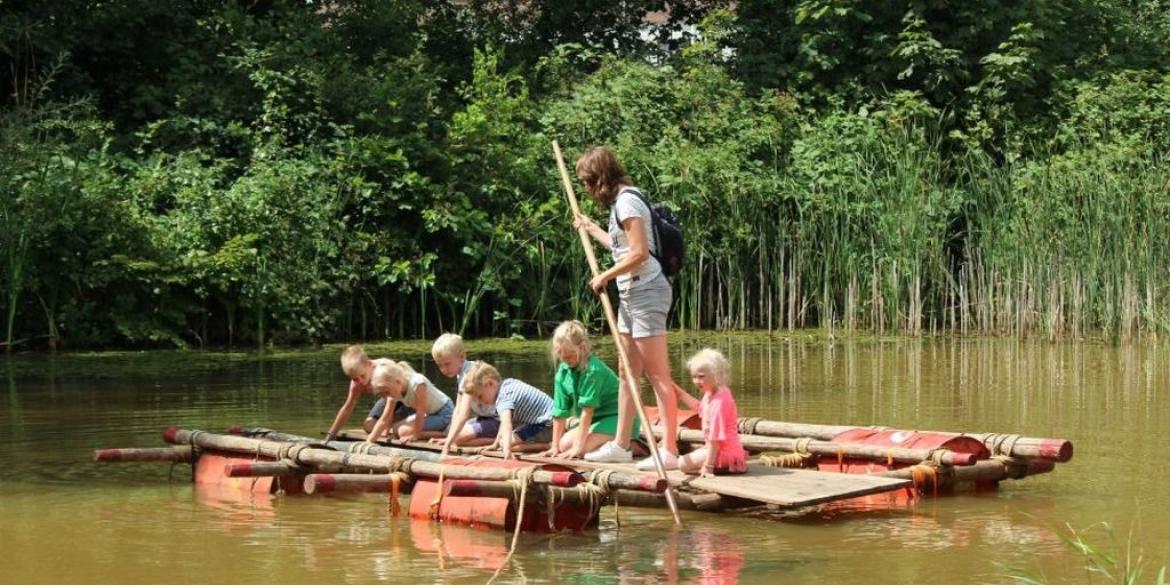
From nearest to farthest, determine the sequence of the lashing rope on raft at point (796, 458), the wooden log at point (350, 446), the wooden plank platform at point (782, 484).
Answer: the wooden plank platform at point (782, 484)
the wooden log at point (350, 446)
the lashing rope on raft at point (796, 458)

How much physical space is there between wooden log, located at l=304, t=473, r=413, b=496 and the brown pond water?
0.65 ft

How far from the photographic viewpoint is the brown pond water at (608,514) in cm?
783

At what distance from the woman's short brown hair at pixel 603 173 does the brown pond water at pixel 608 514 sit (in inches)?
67.6

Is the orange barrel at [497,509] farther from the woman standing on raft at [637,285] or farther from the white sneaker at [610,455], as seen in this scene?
the woman standing on raft at [637,285]

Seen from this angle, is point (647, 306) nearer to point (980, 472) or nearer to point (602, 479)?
point (602, 479)

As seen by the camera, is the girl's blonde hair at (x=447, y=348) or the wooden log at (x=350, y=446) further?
the girl's blonde hair at (x=447, y=348)

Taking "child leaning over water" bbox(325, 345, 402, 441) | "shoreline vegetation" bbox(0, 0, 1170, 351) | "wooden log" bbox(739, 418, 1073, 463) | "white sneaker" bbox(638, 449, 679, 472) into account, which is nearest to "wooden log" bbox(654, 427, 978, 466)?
"wooden log" bbox(739, 418, 1073, 463)

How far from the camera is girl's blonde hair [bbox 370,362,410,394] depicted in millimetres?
10656

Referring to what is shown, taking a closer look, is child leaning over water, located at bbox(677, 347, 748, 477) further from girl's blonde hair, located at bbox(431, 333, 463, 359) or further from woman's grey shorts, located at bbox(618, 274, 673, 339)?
girl's blonde hair, located at bbox(431, 333, 463, 359)

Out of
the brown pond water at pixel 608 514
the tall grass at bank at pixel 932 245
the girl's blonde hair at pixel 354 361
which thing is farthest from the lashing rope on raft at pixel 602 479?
the tall grass at bank at pixel 932 245

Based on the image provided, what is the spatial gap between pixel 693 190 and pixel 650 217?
474 inches

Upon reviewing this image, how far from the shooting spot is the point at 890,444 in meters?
10.0

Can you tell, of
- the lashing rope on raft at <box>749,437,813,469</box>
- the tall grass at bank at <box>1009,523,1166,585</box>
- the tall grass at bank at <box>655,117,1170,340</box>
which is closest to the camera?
the tall grass at bank at <box>1009,523,1166,585</box>

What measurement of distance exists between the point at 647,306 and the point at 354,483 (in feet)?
5.88
